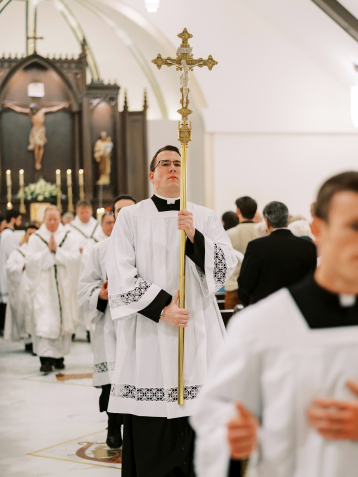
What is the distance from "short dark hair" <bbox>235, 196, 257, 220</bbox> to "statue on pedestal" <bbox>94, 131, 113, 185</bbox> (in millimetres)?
9285

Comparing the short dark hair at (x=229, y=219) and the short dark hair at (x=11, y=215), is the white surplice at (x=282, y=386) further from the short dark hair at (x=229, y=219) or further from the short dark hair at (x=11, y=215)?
the short dark hair at (x=11, y=215)

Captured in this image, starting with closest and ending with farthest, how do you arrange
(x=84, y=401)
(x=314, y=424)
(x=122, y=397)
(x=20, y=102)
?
(x=314, y=424)
(x=122, y=397)
(x=84, y=401)
(x=20, y=102)

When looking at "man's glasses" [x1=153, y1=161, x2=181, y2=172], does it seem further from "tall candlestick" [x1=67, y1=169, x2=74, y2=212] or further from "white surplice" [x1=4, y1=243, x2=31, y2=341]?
"tall candlestick" [x1=67, y1=169, x2=74, y2=212]

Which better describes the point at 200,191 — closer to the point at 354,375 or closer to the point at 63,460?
the point at 63,460

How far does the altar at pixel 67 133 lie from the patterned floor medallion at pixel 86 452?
10707 mm

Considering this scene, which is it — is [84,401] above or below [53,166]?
below

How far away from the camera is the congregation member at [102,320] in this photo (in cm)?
487

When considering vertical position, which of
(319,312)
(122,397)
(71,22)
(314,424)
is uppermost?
(71,22)

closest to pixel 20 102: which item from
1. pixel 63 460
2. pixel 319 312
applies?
pixel 63 460

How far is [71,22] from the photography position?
17312mm

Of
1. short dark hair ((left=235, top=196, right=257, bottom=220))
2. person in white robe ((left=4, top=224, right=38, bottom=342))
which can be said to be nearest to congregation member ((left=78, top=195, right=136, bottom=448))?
short dark hair ((left=235, top=196, right=257, bottom=220))

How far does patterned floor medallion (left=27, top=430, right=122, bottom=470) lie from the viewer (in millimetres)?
4641

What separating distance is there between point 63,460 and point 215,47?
996cm

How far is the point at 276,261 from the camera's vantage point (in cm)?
446
